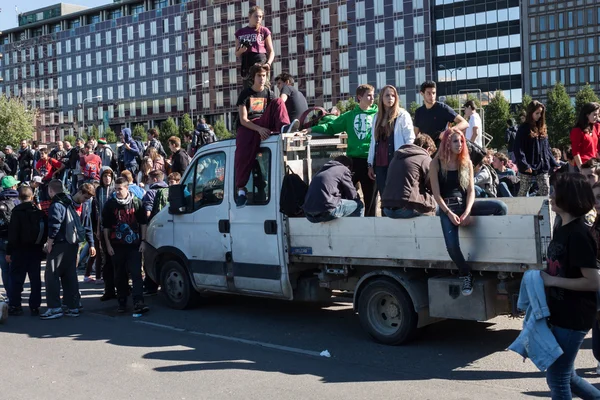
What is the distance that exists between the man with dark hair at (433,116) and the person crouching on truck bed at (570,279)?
4884 mm

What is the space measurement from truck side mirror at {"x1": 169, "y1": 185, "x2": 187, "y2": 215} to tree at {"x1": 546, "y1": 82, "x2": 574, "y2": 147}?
187 feet

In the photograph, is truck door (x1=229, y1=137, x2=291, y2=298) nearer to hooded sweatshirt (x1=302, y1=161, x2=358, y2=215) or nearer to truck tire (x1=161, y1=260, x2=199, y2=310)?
hooded sweatshirt (x1=302, y1=161, x2=358, y2=215)

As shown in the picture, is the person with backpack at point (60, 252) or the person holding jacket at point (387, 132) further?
the person with backpack at point (60, 252)

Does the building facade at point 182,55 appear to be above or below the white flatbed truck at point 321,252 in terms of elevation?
above

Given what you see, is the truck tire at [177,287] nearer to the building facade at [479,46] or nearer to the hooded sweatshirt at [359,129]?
the hooded sweatshirt at [359,129]

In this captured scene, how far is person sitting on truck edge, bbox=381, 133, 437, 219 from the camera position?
726cm

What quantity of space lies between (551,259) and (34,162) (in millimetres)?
22029

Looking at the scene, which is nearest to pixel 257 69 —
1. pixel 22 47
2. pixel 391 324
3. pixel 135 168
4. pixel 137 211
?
pixel 137 211

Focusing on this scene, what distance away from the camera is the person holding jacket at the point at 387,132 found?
8234mm

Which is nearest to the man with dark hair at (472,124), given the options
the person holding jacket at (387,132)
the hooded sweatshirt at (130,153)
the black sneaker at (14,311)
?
the person holding jacket at (387,132)

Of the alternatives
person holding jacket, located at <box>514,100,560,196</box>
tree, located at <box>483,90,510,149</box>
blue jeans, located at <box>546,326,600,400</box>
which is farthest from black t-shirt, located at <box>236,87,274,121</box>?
tree, located at <box>483,90,510,149</box>

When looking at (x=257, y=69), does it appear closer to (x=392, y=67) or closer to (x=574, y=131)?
(x=574, y=131)

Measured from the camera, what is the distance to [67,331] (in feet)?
29.6

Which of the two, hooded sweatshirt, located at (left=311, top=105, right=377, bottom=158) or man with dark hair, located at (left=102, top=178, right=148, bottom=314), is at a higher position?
hooded sweatshirt, located at (left=311, top=105, right=377, bottom=158)
